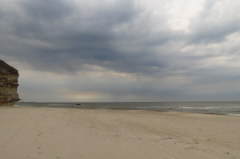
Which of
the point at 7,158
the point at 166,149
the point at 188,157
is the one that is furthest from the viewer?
the point at 166,149

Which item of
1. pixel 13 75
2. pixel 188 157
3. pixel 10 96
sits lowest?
pixel 188 157

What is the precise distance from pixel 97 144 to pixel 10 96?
104 ft

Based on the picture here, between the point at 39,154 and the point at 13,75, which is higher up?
the point at 13,75

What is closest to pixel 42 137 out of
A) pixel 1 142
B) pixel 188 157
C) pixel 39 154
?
pixel 1 142

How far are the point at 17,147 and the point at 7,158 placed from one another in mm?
1001

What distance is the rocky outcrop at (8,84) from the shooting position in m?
31.5

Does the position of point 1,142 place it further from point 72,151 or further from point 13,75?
point 13,75

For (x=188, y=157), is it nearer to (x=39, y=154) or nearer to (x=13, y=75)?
(x=39, y=154)

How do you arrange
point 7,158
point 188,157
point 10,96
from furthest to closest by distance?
point 10,96, point 188,157, point 7,158

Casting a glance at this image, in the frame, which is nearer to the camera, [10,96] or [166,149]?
[166,149]

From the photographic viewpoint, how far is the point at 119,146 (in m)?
6.46

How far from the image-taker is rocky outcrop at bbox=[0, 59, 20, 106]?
103 ft

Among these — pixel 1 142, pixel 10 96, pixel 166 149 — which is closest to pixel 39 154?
pixel 1 142

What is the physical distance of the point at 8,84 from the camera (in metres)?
32.4
